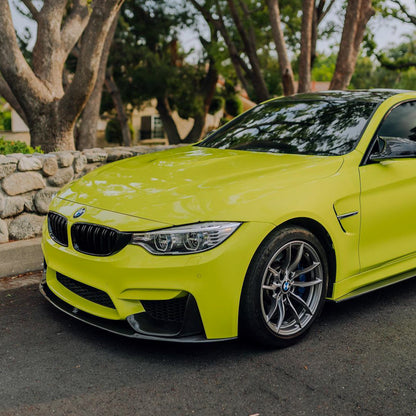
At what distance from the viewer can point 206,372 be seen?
11.6ft

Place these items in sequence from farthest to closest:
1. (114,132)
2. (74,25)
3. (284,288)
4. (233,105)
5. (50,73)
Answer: (114,132) < (233,105) < (74,25) < (50,73) < (284,288)

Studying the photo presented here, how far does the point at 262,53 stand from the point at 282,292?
25.4 metres

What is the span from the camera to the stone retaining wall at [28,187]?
589 centimetres

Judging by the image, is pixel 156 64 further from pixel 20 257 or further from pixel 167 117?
pixel 20 257

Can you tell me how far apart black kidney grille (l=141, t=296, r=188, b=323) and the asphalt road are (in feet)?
1.07

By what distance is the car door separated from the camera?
4.18 meters

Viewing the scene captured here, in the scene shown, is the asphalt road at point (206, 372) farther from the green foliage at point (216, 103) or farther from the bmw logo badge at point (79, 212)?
the green foliage at point (216, 103)

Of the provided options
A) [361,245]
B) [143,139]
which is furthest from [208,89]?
[361,245]

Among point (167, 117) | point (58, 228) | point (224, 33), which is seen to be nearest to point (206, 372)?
point (58, 228)

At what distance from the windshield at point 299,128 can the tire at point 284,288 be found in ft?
2.94

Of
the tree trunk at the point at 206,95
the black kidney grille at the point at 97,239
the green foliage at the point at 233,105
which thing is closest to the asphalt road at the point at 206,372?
the black kidney grille at the point at 97,239

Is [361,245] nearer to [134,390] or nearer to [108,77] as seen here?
[134,390]

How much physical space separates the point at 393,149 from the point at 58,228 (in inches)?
98.7

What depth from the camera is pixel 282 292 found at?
379 cm
